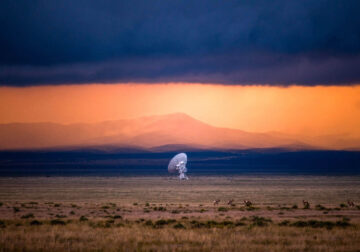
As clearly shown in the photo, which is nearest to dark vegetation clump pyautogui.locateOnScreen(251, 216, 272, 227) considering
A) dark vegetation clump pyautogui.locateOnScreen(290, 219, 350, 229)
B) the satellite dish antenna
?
dark vegetation clump pyautogui.locateOnScreen(290, 219, 350, 229)

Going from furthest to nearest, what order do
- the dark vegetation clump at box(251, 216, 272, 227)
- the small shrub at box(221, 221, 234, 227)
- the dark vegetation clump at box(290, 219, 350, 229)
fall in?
the small shrub at box(221, 221, 234, 227), the dark vegetation clump at box(251, 216, 272, 227), the dark vegetation clump at box(290, 219, 350, 229)

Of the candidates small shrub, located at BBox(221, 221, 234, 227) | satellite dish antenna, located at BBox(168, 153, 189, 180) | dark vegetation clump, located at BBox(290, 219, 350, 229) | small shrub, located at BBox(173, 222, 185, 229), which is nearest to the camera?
small shrub, located at BBox(173, 222, 185, 229)

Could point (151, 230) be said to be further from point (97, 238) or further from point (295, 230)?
point (295, 230)

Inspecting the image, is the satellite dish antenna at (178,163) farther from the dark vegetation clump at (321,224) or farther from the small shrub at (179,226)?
the small shrub at (179,226)

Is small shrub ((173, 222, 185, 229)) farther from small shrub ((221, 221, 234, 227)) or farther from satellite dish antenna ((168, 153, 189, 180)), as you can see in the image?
satellite dish antenna ((168, 153, 189, 180))

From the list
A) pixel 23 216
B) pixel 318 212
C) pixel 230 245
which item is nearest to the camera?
pixel 230 245

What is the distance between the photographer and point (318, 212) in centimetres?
5275

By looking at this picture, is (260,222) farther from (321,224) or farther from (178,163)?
(178,163)

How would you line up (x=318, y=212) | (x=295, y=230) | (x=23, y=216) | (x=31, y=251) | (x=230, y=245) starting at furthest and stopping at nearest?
(x=318, y=212) < (x=23, y=216) < (x=295, y=230) < (x=230, y=245) < (x=31, y=251)

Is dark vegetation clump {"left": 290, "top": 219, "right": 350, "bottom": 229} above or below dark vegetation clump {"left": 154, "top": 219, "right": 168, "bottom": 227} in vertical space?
below

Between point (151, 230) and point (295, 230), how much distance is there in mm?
8111

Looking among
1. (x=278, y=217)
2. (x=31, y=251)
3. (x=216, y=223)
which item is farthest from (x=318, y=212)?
(x=31, y=251)

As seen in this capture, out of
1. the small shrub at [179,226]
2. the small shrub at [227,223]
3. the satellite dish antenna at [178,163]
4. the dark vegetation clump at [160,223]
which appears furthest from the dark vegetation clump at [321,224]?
the satellite dish antenna at [178,163]

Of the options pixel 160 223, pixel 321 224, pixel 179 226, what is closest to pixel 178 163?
pixel 160 223
